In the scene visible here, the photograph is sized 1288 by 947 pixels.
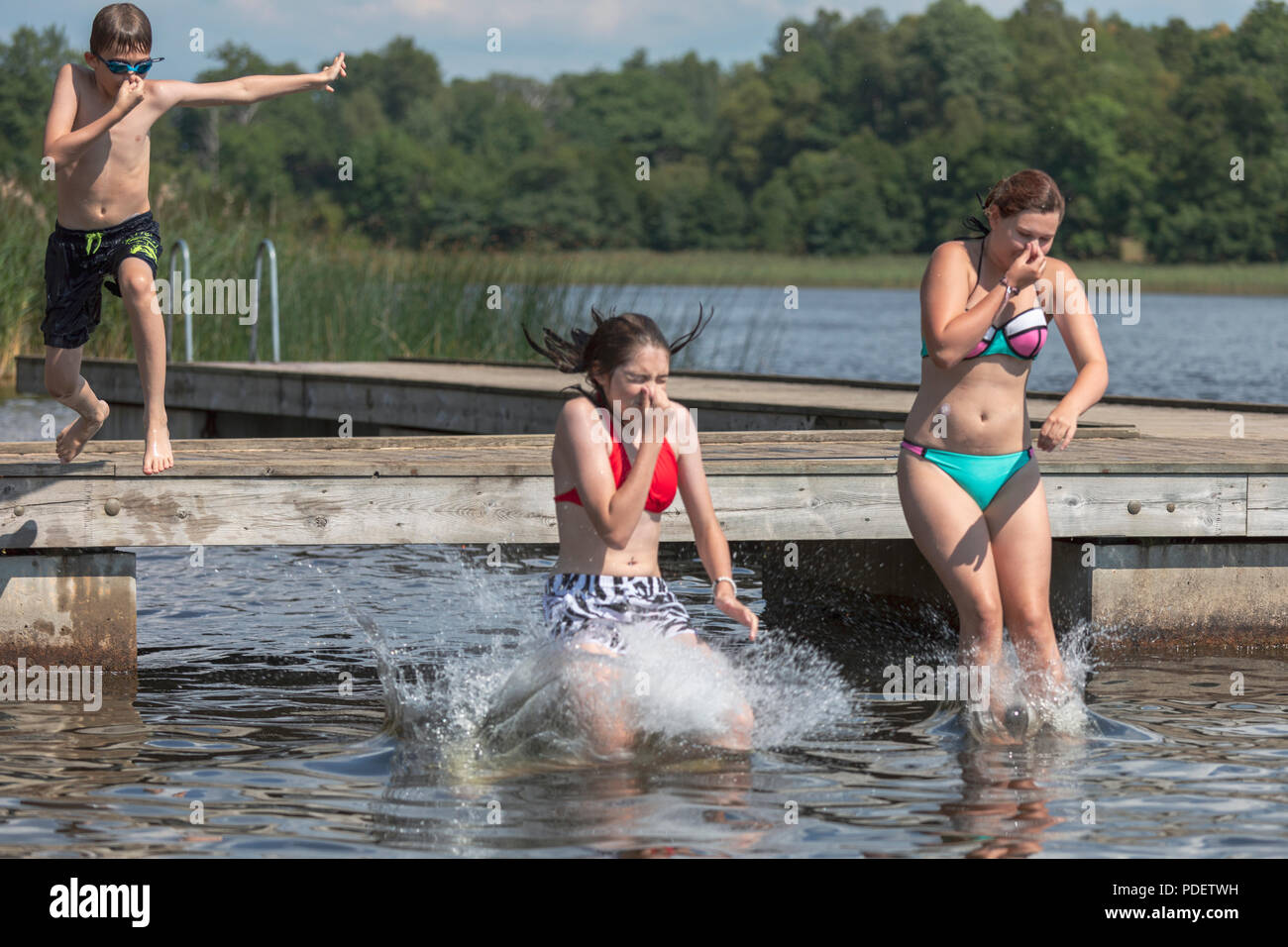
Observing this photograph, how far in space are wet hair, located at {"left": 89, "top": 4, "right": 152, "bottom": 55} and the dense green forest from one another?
181 feet

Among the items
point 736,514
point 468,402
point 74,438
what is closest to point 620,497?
point 736,514

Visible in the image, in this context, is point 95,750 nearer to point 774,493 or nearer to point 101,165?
point 101,165

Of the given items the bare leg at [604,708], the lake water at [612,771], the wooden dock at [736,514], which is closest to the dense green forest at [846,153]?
the wooden dock at [736,514]

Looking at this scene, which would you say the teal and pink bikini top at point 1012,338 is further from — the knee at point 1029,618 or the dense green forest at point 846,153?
the dense green forest at point 846,153

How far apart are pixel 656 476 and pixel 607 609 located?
467mm

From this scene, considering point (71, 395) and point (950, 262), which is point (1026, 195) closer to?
point (950, 262)

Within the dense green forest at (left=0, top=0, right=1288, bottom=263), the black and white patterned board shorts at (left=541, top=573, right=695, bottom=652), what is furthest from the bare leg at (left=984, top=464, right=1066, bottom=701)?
the dense green forest at (left=0, top=0, right=1288, bottom=263)

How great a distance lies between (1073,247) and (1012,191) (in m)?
77.6

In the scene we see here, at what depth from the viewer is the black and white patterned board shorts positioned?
566cm

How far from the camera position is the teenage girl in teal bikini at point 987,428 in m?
5.93

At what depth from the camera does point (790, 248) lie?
88.0 metres

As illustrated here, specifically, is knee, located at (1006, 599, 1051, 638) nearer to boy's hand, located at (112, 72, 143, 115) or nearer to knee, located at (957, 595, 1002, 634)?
knee, located at (957, 595, 1002, 634)

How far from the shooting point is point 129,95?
6766mm
